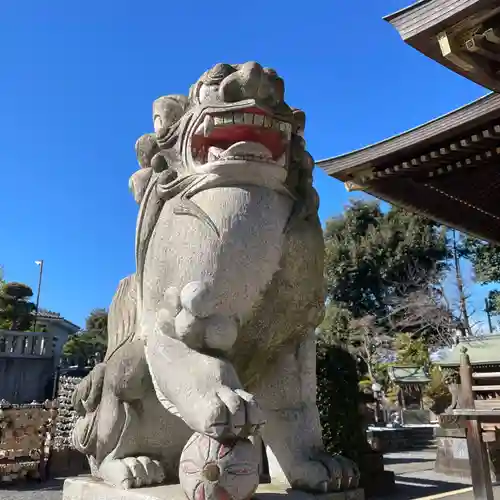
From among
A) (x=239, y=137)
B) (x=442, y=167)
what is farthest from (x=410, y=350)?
(x=239, y=137)

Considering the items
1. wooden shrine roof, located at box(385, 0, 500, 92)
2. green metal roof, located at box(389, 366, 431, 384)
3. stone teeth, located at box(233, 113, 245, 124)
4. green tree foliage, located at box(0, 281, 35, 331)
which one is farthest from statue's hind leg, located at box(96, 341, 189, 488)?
green tree foliage, located at box(0, 281, 35, 331)

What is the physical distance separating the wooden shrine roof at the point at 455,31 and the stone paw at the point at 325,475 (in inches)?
78.0

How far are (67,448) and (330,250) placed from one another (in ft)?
53.6

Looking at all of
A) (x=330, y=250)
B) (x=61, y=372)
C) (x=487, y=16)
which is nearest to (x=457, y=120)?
(x=487, y=16)

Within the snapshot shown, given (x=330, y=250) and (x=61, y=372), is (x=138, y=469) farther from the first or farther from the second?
(x=330, y=250)

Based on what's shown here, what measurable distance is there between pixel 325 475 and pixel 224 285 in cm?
64

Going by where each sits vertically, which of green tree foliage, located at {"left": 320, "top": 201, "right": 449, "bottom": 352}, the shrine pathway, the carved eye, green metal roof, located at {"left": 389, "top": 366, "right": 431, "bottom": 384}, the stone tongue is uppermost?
green tree foliage, located at {"left": 320, "top": 201, "right": 449, "bottom": 352}

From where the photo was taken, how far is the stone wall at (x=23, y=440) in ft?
24.0

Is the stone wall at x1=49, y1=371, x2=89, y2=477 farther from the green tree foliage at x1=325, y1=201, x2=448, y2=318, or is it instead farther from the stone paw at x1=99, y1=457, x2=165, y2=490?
the green tree foliage at x1=325, y1=201, x2=448, y2=318

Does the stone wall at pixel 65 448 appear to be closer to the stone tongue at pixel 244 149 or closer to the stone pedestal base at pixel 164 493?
the stone pedestal base at pixel 164 493

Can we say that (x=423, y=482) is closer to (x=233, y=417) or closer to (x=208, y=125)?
(x=233, y=417)

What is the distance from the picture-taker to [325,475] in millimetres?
1455

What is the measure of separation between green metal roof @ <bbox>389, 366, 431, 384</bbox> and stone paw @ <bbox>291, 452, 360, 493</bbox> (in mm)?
15905

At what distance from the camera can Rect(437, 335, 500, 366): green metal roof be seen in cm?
931
